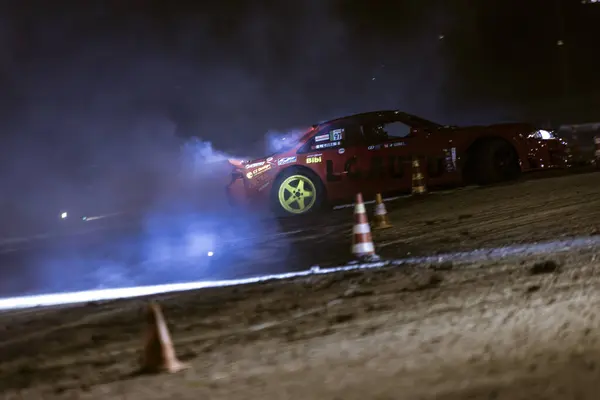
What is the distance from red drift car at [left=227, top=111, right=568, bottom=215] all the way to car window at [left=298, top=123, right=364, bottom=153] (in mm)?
17

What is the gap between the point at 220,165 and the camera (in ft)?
63.6

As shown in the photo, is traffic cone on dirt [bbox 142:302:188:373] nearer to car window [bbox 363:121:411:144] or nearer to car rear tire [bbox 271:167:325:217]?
car rear tire [bbox 271:167:325:217]

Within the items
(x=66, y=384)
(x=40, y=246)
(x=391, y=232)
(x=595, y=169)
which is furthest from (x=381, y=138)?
(x=66, y=384)

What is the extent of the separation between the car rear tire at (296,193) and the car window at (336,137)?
50 cm

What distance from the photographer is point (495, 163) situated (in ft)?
39.4

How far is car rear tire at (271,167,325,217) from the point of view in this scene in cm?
1188

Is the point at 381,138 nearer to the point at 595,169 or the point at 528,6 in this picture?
the point at 595,169

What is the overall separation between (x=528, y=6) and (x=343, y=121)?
2676 centimetres

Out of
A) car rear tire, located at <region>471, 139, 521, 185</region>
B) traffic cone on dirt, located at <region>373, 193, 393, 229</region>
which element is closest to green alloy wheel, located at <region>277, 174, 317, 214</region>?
traffic cone on dirt, located at <region>373, 193, 393, 229</region>

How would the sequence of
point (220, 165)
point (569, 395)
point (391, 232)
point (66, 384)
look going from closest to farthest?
1. point (569, 395)
2. point (66, 384)
3. point (391, 232)
4. point (220, 165)

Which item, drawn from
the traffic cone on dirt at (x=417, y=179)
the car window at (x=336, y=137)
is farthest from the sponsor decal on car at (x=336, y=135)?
the traffic cone on dirt at (x=417, y=179)

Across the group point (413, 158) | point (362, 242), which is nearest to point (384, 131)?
point (413, 158)

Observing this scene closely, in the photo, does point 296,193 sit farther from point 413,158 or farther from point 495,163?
point 495,163

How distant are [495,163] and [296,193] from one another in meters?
3.36
